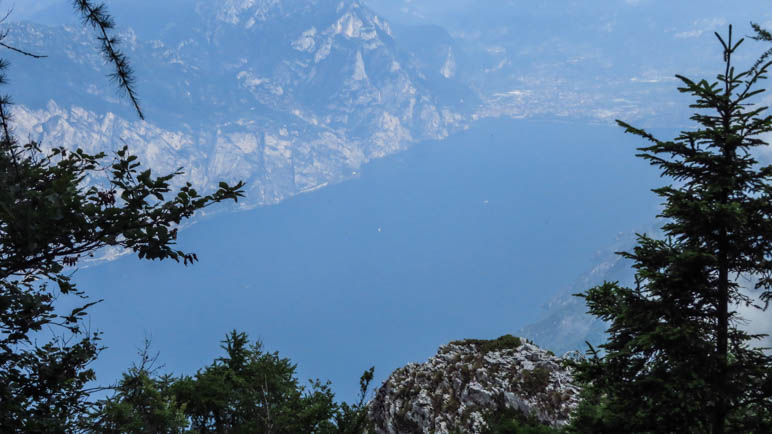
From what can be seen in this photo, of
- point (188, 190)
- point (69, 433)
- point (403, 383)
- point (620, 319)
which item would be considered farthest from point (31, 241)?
point (403, 383)

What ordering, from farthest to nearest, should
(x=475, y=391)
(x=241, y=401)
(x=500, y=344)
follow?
(x=500, y=344) < (x=241, y=401) < (x=475, y=391)

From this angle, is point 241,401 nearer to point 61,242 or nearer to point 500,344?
point 500,344

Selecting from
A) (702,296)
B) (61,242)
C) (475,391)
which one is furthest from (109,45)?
(475,391)

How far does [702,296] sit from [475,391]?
44.4 ft

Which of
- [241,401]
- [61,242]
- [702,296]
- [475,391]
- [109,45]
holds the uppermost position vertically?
[241,401]

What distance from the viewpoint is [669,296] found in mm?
7523

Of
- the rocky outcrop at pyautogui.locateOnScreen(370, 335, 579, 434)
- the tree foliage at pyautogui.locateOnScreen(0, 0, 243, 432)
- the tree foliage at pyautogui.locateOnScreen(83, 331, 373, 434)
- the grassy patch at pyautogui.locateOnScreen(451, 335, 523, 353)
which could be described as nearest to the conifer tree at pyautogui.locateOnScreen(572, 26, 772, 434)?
the tree foliage at pyautogui.locateOnScreen(0, 0, 243, 432)

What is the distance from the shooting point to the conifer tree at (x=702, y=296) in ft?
22.5

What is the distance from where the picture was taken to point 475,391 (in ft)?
64.0

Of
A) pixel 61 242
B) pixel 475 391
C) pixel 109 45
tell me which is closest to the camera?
pixel 109 45

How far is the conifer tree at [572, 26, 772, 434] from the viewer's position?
6.86 metres

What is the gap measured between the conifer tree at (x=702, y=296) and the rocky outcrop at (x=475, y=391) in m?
10.3

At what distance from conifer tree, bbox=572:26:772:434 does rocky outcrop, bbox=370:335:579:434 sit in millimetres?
10292

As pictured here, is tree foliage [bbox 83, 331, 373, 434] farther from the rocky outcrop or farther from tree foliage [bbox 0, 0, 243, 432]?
tree foliage [bbox 0, 0, 243, 432]
